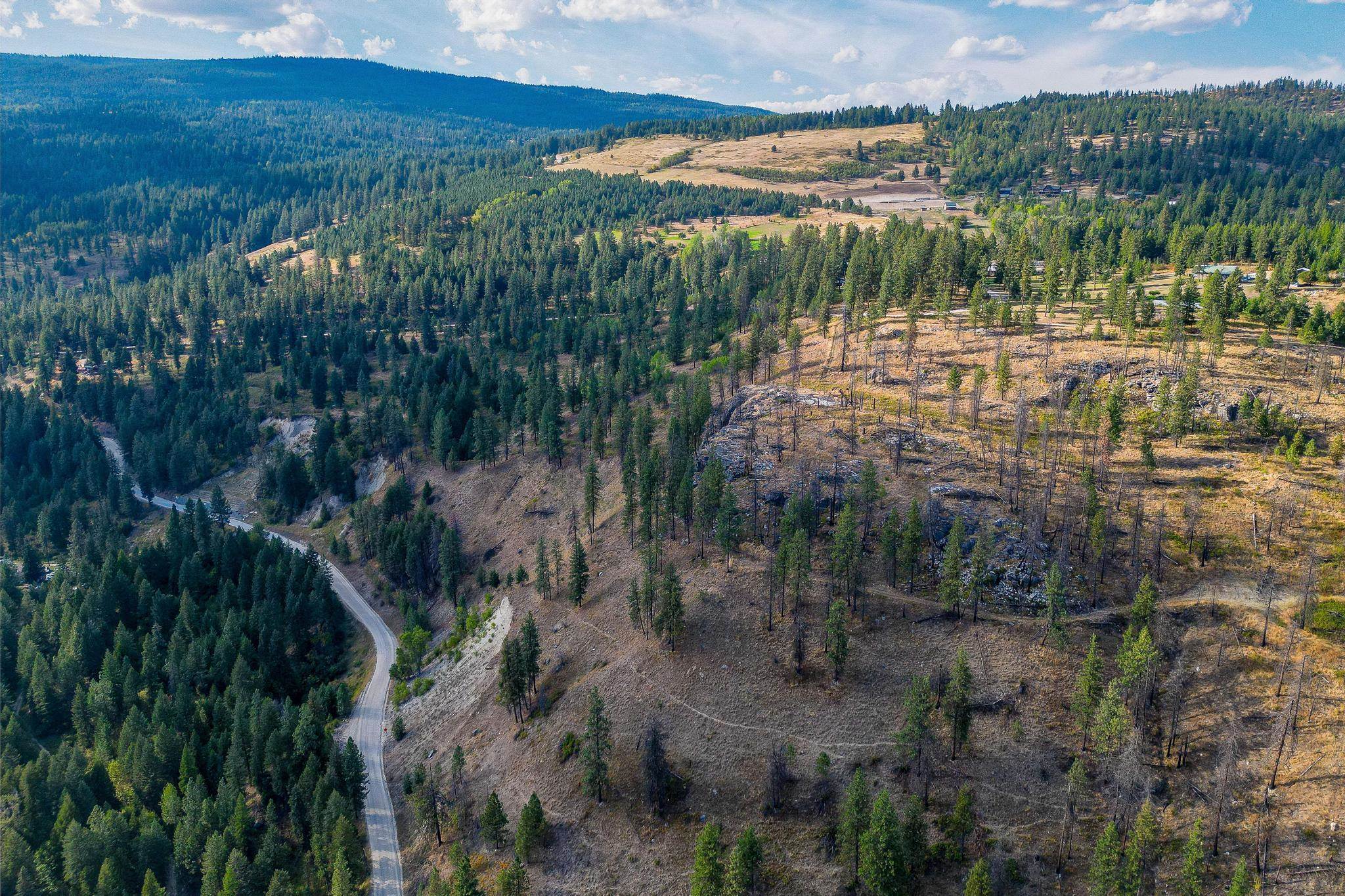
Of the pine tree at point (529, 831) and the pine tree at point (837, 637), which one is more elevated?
the pine tree at point (837, 637)

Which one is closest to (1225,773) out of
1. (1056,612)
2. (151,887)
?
(1056,612)

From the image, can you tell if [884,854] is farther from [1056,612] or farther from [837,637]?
[1056,612]

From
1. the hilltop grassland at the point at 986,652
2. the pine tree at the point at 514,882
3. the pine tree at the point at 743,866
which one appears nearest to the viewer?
the pine tree at the point at 743,866

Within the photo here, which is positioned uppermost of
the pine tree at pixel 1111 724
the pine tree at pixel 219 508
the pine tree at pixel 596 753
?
the pine tree at pixel 1111 724

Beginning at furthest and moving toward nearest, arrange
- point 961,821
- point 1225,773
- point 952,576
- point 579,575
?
1. point 579,575
2. point 952,576
3. point 961,821
4. point 1225,773

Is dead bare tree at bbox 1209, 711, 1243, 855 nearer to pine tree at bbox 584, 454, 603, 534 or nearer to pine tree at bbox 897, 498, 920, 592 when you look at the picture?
pine tree at bbox 897, 498, 920, 592

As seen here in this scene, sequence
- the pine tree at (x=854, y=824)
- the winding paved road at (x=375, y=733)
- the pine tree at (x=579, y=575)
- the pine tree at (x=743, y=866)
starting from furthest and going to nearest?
the pine tree at (x=579, y=575) → the winding paved road at (x=375, y=733) → the pine tree at (x=854, y=824) → the pine tree at (x=743, y=866)

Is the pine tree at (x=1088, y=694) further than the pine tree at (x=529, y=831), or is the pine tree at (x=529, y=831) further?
the pine tree at (x=529, y=831)

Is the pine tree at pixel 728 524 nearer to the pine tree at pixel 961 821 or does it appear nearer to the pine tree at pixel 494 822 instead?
the pine tree at pixel 494 822

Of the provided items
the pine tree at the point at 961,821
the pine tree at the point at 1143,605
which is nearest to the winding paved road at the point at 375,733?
the pine tree at the point at 961,821
